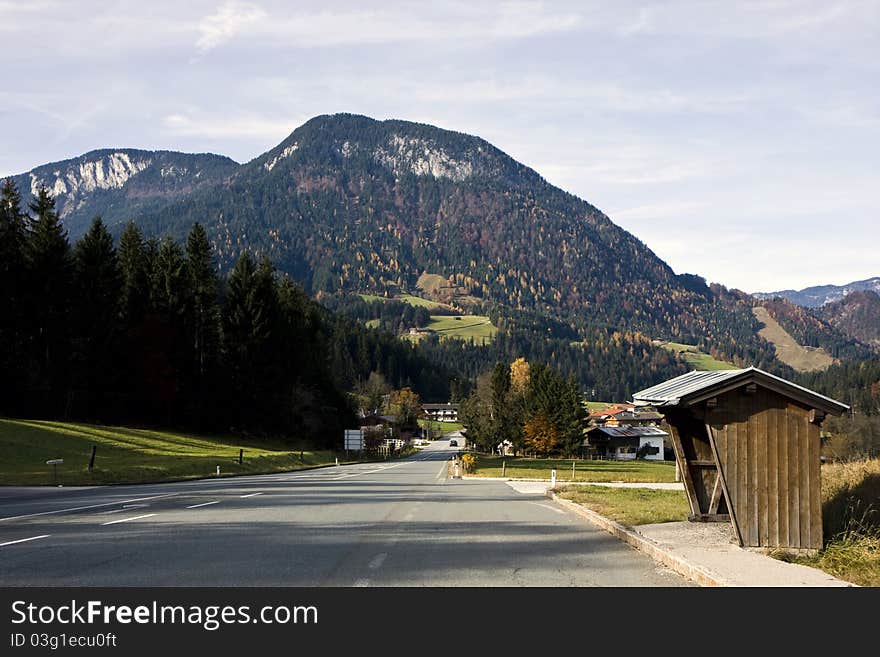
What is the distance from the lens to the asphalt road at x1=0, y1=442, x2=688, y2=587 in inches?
390

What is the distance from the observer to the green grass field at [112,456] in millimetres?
34156

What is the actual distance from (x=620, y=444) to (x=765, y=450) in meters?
121

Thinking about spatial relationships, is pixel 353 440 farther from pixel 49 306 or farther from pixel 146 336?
pixel 49 306

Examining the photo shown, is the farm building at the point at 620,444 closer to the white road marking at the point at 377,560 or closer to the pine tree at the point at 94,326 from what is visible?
the pine tree at the point at 94,326

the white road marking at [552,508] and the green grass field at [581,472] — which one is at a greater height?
the white road marking at [552,508]

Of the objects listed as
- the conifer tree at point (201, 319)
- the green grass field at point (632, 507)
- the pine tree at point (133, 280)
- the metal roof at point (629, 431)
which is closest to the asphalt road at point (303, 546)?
the green grass field at point (632, 507)

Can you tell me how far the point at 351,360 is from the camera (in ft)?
575

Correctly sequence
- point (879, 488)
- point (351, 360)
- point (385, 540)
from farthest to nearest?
point (351, 360) → point (879, 488) → point (385, 540)

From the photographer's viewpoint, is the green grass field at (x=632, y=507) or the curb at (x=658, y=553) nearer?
the curb at (x=658, y=553)

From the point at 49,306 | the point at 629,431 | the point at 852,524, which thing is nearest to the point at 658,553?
the point at 852,524

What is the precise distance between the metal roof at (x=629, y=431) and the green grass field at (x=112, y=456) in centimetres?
7402
